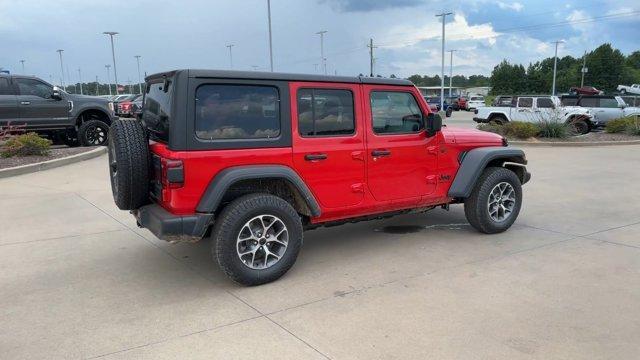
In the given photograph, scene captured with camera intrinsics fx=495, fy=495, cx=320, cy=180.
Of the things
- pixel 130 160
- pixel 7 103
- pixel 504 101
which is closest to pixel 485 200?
pixel 130 160

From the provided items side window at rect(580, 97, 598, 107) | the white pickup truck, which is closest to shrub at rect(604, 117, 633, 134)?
the white pickup truck

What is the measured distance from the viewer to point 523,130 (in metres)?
15.0

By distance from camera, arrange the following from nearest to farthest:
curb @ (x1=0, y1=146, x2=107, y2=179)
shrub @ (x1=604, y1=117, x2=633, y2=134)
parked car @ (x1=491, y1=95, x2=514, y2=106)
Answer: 1. curb @ (x1=0, y1=146, x2=107, y2=179)
2. shrub @ (x1=604, y1=117, x2=633, y2=134)
3. parked car @ (x1=491, y1=95, x2=514, y2=106)

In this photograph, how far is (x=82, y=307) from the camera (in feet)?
12.4

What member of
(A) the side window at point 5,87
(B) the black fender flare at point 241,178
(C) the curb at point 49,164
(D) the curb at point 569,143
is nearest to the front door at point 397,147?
(B) the black fender flare at point 241,178

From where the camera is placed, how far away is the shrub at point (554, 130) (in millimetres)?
15086

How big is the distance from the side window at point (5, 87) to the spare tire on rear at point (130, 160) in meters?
9.27

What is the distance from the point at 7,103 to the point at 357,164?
405 inches

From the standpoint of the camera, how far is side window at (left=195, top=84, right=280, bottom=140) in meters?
3.84

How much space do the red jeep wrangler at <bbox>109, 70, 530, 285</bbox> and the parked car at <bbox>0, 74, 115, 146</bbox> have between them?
8.67 m

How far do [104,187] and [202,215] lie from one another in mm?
5331

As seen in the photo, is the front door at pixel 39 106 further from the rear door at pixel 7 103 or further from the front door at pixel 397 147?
the front door at pixel 397 147

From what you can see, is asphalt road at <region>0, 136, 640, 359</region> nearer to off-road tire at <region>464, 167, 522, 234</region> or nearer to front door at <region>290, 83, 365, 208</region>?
off-road tire at <region>464, 167, 522, 234</region>

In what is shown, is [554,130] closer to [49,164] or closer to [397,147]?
[397,147]
